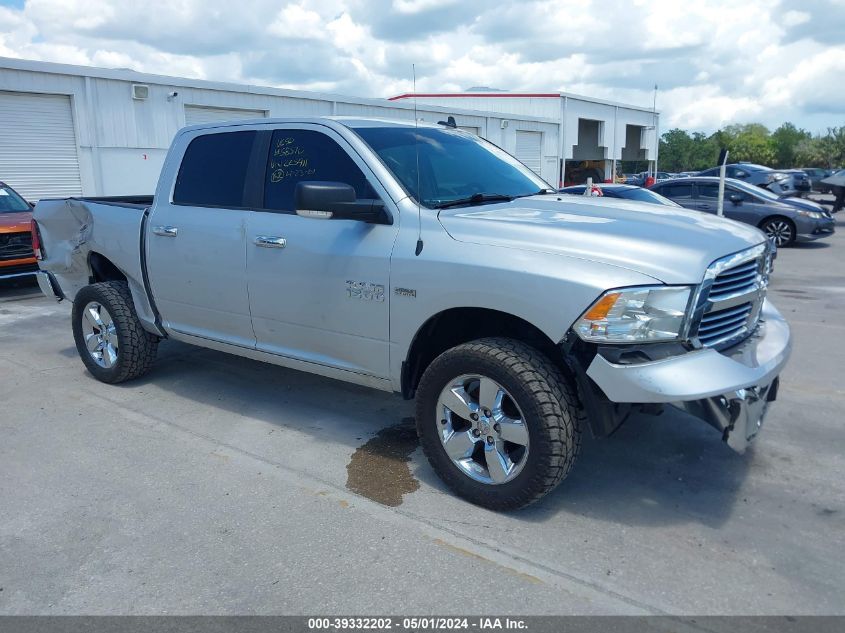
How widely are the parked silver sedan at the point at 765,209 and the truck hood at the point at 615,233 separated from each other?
1263cm

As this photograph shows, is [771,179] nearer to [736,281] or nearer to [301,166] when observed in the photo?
[736,281]

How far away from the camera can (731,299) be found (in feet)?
11.6

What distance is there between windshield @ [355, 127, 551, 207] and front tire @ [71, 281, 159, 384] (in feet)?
8.41

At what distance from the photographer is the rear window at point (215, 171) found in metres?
4.87

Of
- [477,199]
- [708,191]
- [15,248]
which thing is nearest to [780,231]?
[708,191]

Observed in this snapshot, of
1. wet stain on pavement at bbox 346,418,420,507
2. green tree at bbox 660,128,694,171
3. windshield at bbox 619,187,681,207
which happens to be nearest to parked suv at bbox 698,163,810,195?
windshield at bbox 619,187,681,207

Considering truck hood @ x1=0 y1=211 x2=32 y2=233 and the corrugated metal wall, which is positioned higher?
the corrugated metal wall

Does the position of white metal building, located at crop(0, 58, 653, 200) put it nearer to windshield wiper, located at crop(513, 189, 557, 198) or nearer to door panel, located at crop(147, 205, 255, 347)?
door panel, located at crop(147, 205, 255, 347)

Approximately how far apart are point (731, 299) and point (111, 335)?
4641mm

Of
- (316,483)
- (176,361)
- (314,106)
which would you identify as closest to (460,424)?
(316,483)

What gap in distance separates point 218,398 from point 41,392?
4.87 feet

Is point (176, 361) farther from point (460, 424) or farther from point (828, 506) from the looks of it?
point (828, 506)

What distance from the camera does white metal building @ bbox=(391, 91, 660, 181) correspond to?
33438mm

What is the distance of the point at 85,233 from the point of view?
593 cm
